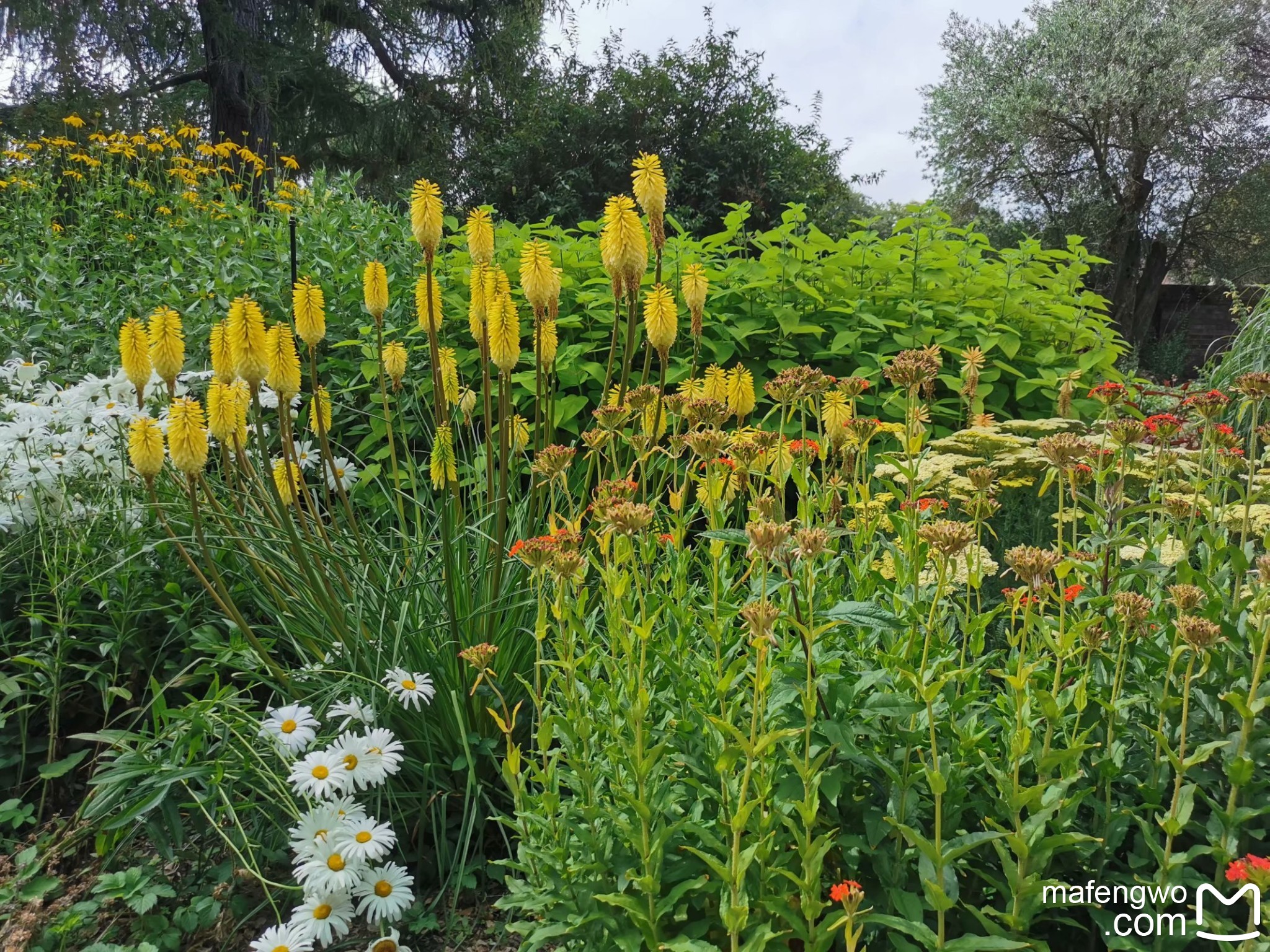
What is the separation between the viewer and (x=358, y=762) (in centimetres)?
178

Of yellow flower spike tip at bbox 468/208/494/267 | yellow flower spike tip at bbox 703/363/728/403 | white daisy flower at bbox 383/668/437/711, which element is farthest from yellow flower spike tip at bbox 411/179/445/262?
white daisy flower at bbox 383/668/437/711

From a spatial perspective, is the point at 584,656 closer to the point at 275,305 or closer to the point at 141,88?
the point at 275,305

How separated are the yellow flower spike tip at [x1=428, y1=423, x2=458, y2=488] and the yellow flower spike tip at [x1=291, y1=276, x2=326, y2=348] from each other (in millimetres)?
391

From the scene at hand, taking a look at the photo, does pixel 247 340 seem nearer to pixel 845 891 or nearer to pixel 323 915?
Answer: pixel 323 915

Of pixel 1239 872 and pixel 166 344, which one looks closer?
pixel 1239 872

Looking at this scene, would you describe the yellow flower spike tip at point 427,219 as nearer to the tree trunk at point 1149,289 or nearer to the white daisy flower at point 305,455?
the white daisy flower at point 305,455

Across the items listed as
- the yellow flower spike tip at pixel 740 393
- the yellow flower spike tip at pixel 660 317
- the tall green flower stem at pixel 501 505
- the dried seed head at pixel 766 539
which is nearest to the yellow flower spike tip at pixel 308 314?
the tall green flower stem at pixel 501 505

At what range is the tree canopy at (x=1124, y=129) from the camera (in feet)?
48.5

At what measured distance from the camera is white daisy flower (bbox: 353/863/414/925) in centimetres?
172

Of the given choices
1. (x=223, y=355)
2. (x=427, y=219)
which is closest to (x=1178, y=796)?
(x=427, y=219)

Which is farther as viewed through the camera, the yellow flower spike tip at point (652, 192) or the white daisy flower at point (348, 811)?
the yellow flower spike tip at point (652, 192)

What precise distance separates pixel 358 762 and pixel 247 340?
1004mm

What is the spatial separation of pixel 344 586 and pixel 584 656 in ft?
3.45

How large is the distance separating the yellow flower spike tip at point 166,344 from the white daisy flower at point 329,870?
1208mm
